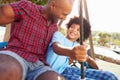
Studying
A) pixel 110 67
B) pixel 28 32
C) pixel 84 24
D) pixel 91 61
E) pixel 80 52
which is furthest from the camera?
pixel 110 67

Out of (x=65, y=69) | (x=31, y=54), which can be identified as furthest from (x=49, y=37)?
(x=65, y=69)

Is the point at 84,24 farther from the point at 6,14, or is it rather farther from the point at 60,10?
the point at 6,14

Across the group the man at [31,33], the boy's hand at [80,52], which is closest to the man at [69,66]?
the man at [31,33]

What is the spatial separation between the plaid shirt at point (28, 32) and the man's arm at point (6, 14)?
0.02m

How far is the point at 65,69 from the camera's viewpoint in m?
2.20

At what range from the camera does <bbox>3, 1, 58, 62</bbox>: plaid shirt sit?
1358mm

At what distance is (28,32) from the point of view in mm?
1373

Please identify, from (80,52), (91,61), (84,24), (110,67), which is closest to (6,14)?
(80,52)

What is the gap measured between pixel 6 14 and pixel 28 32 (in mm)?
146

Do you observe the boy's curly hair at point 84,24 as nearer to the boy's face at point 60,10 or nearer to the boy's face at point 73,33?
the boy's face at point 73,33

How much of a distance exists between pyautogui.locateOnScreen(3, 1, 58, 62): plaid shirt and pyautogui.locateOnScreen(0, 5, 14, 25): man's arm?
2 centimetres

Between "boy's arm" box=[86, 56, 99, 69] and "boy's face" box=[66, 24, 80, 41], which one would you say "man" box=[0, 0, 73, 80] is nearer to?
"boy's arm" box=[86, 56, 99, 69]

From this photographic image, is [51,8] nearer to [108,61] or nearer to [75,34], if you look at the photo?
[75,34]

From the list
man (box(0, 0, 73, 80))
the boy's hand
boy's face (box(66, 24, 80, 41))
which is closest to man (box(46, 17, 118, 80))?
boy's face (box(66, 24, 80, 41))
